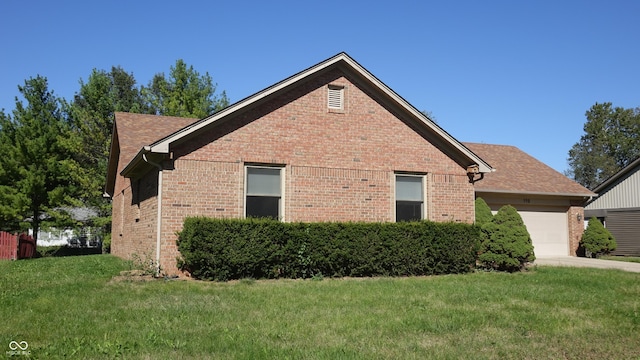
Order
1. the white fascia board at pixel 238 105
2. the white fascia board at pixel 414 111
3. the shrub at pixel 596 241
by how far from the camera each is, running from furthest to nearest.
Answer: the shrub at pixel 596 241 → the white fascia board at pixel 414 111 → the white fascia board at pixel 238 105

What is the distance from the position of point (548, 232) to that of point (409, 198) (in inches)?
384

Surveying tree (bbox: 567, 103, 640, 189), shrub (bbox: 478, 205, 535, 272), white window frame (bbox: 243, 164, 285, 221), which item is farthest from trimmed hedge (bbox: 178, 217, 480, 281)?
tree (bbox: 567, 103, 640, 189)

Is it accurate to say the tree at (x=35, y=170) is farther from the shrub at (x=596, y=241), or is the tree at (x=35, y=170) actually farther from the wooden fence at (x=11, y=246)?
the shrub at (x=596, y=241)

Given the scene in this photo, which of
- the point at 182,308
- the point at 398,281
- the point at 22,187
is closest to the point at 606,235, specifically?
the point at 398,281

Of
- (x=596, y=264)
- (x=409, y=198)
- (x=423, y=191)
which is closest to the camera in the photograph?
(x=409, y=198)

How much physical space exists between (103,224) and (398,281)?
23445 millimetres

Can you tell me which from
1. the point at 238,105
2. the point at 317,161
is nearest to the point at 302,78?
the point at 238,105

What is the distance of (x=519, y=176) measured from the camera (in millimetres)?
23469

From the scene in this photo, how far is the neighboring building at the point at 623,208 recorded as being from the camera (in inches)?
997

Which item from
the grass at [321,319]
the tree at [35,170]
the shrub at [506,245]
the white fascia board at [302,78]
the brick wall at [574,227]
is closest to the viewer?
the grass at [321,319]

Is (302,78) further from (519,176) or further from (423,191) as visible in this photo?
(519,176)

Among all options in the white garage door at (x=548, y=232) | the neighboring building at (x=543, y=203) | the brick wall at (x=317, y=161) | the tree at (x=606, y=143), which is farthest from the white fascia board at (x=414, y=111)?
the tree at (x=606, y=143)

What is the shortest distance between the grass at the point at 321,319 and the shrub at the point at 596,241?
1098 cm

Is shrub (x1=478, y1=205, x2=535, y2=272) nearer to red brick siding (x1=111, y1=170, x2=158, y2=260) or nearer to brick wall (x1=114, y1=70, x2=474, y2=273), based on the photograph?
brick wall (x1=114, y1=70, x2=474, y2=273)
